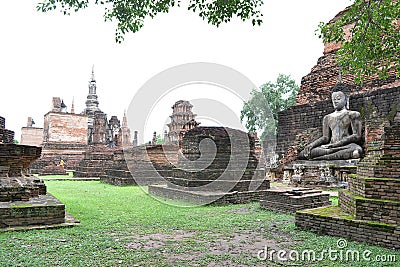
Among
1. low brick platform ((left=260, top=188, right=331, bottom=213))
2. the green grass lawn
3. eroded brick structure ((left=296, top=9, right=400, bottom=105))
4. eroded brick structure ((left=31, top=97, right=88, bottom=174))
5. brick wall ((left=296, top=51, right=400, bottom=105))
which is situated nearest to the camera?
the green grass lawn

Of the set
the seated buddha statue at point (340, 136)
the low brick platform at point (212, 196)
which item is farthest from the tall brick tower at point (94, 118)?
the low brick platform at point (212, 196)

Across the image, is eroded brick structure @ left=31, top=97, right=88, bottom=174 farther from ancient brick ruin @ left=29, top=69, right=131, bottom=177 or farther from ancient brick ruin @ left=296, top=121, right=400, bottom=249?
ancient brick ruin @ left=296, top=121, right=400, bottom=249

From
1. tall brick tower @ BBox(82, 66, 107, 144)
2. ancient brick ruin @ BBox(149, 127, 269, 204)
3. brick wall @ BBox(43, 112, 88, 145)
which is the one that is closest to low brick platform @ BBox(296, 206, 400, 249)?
ancient brick ruin @ BBox(149, 127, 269, 204)

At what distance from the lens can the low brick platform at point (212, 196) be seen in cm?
783

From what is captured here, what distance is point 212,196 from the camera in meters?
7.83

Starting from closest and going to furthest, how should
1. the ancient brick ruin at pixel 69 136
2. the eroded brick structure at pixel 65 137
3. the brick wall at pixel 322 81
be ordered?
1. the brick wall at pixel 322 81
2. the ancient brick ruin at pixel 69 136
3. the eroded brick structure at pixel 65 137

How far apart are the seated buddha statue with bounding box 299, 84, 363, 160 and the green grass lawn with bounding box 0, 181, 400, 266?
5.84m

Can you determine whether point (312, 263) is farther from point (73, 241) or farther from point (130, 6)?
point (130, 6)

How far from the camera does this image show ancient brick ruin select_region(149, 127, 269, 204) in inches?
341

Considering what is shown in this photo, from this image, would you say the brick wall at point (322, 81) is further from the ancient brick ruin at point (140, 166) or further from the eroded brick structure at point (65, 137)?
the eroded brick structure at point (65, 137)

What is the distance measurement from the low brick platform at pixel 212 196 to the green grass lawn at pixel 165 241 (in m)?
1.05

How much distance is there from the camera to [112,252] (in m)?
4.00

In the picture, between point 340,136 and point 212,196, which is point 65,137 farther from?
point 212,196

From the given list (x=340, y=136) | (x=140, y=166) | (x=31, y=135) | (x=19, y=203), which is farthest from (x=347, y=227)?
(x=31, y=135)
